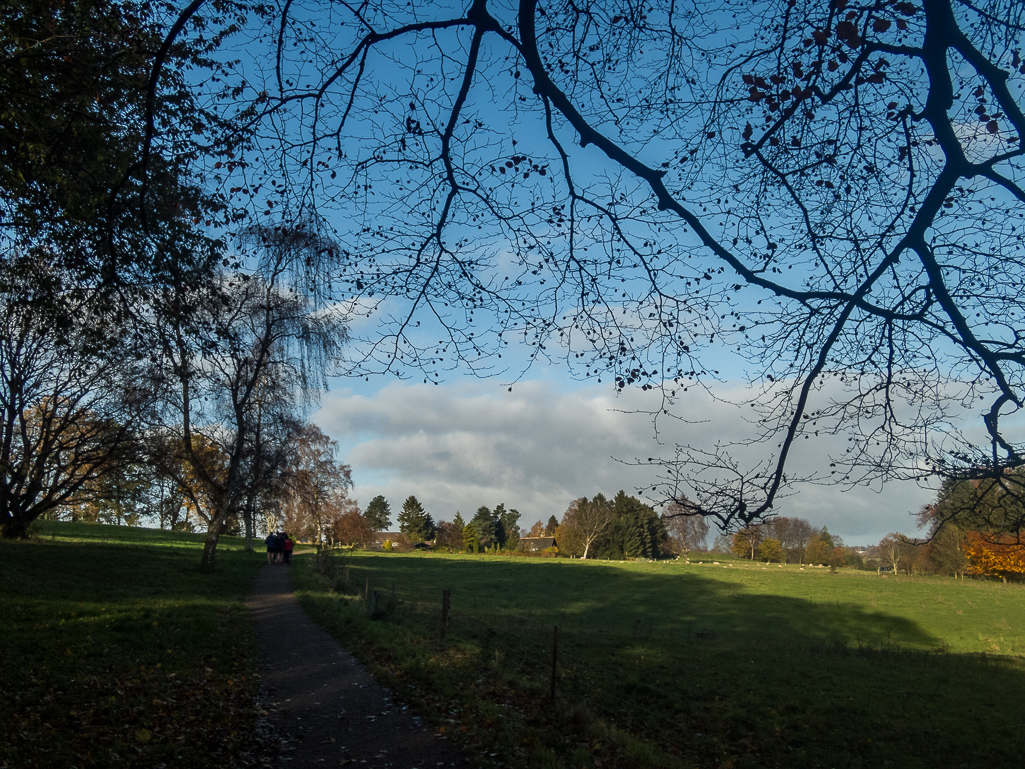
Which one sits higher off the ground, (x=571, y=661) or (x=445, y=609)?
(x=445, y=609)

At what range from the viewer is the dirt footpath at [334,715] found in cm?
642

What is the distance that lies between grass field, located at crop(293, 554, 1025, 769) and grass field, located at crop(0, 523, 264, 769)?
2.41m

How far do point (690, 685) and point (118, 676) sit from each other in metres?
10.4

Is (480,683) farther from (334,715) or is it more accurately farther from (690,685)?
(690,685)

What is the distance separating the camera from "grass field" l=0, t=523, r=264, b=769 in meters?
5.71

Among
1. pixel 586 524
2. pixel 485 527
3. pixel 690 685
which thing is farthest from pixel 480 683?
pixel 485 527

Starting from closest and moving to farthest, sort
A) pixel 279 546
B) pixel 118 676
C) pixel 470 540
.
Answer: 1. pixel 118 676
2. pixel 279 546
3. pixel 470 540

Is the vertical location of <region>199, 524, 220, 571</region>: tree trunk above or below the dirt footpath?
above

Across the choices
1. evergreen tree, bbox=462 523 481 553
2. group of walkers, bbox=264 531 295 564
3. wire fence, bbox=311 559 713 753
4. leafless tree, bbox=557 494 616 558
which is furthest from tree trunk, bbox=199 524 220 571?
evergreen tree, bbox=462 523 481 553

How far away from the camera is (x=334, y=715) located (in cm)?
782

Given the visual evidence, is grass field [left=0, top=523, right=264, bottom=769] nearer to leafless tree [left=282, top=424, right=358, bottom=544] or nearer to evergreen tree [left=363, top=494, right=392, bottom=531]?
leafless tree [left=282, top=424, right=358, bottom=544]

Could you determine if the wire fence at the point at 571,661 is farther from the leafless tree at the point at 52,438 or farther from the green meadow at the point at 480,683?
the leafless tree at the point at 52,438

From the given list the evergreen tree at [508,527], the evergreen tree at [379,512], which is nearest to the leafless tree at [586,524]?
the evergreen tree at [508,527]

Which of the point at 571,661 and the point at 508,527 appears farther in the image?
the point at 508,527
